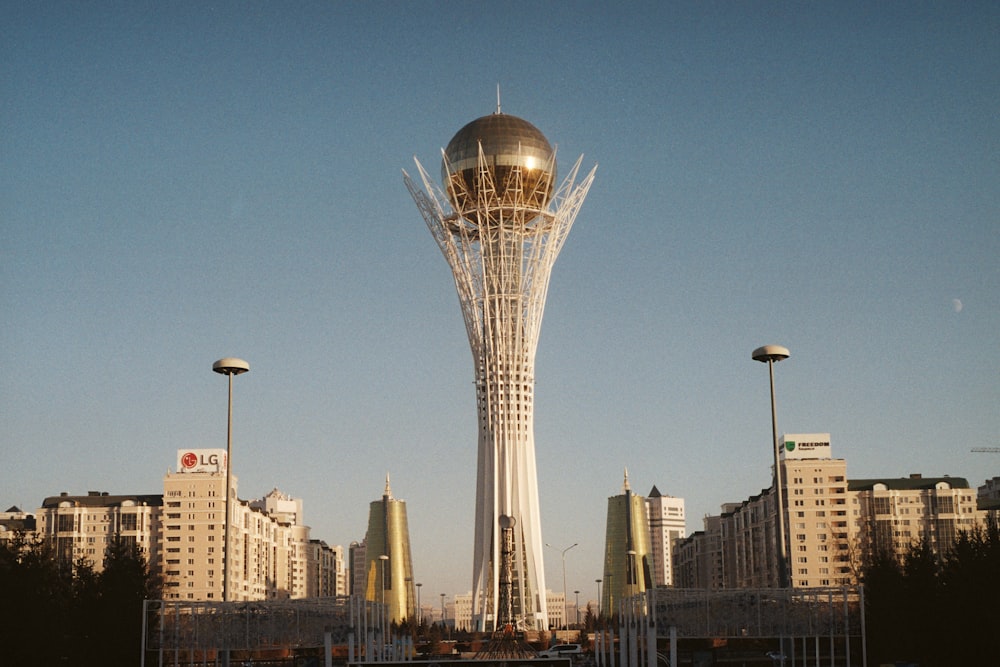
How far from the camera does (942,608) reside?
43250 millimetres

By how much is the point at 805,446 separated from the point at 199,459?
6589 cm

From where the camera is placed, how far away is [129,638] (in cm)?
4519

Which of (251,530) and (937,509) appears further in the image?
(251,530)

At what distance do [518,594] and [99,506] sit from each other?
6878 centimetres

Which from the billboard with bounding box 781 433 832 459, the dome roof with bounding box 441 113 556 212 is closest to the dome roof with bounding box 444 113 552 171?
the dome roof with bounding box 441 113 556 212

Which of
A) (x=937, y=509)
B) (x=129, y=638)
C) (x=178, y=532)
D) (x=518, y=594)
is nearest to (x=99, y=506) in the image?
(x=178, y=532)

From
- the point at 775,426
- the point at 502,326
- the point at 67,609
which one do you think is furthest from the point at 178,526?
the point at 775,426

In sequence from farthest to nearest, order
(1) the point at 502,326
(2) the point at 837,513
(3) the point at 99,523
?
(3) the point at 99,523, (2) the point at 837,513, (1) the point at 502,326

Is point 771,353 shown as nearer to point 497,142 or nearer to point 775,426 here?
point 775,426

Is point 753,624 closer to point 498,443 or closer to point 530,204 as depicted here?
point 498,443

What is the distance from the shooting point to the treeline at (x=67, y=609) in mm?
36250

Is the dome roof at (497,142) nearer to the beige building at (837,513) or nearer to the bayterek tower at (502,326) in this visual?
the bayterek tower at (502,326)

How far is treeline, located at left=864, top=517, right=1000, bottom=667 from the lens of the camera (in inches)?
1559

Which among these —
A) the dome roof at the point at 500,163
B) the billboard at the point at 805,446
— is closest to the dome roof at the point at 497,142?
the dome roof at the point at 500,163
